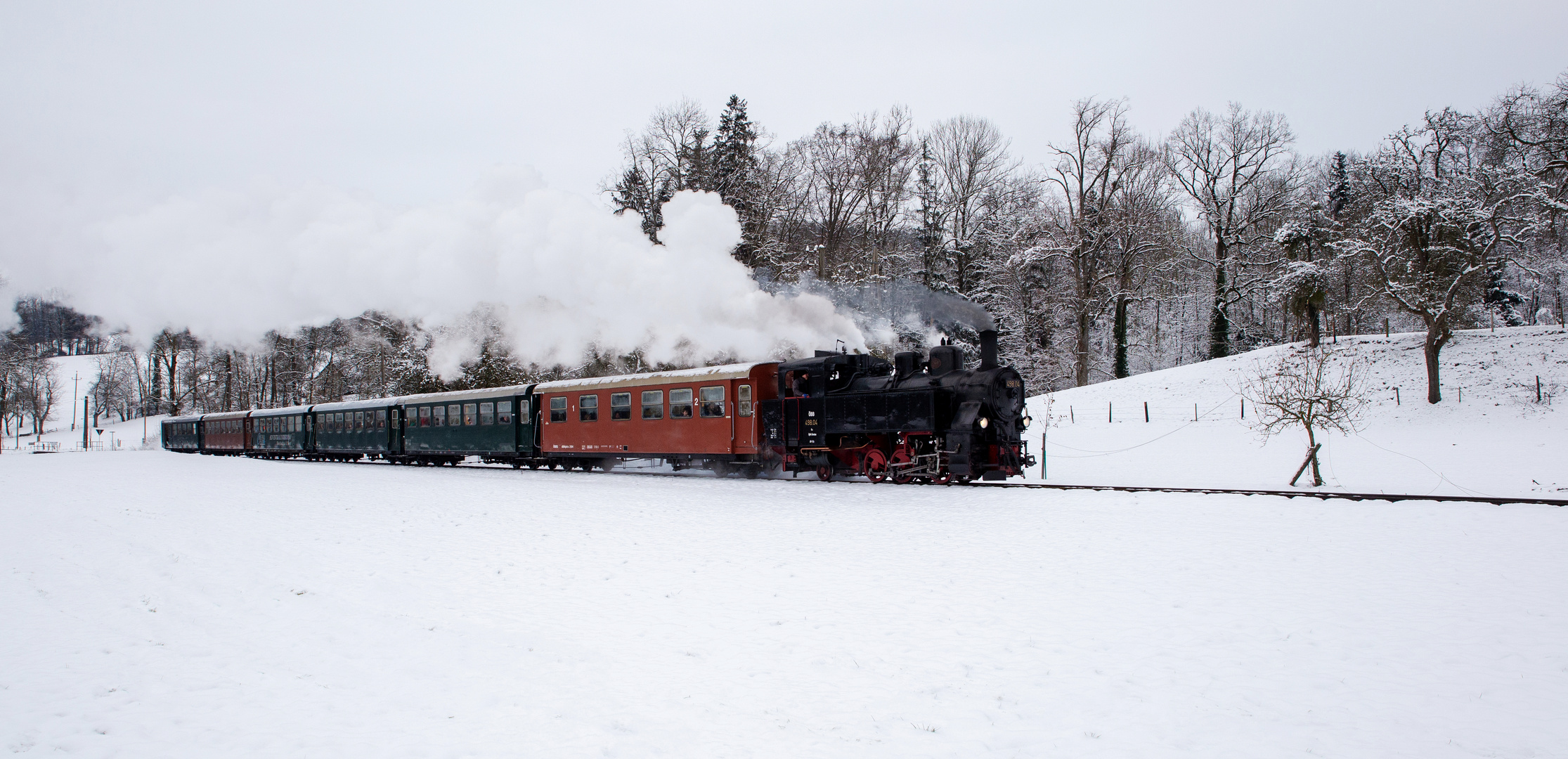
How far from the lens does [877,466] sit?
55.4 feet

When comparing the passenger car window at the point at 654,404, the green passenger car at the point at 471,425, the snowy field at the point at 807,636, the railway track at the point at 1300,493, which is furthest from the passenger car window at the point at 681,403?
the snowy field at the point at 807,636

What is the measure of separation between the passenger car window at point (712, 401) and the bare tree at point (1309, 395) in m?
11.5

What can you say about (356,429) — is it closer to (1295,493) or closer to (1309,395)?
(1295,493)

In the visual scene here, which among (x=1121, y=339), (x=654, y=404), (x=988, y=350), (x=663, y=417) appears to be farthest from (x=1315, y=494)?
(x=1121, y=339)

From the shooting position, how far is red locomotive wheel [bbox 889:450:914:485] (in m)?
16.4

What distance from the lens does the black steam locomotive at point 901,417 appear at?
51.0 feet

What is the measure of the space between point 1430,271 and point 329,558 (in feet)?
110

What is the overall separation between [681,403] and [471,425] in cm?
975

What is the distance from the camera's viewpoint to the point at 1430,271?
27.4 m

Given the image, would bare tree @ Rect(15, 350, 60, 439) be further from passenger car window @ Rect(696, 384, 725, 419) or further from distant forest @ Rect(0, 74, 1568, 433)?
passenger car window @ Rect(696, 384, 725, 419)

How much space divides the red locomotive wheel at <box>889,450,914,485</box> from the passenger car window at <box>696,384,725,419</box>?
438 centimetres

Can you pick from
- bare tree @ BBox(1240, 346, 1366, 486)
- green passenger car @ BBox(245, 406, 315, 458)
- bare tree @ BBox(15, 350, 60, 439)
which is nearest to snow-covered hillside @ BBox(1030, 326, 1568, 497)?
bare tree @ BBox(1240, 346, 1366, 486)

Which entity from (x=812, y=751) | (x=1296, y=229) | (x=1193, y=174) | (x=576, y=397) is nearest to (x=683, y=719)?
(x=812, y=751)

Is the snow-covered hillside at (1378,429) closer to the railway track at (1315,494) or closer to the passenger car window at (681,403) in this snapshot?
the railway track at (1315,494)
